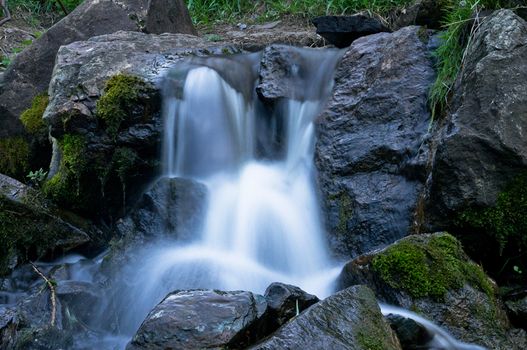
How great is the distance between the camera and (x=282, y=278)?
418cm

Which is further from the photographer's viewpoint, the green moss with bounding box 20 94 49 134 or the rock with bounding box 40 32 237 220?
the green moss with bounding box 20 94 49 134

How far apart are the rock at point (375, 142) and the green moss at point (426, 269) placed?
0.69m

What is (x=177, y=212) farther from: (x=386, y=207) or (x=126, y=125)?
(x=386, y=207)

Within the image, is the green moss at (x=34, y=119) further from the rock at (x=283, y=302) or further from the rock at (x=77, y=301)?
the rock at (x=283, y=302)

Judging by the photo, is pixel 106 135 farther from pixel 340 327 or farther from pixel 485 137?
pixel 340 327

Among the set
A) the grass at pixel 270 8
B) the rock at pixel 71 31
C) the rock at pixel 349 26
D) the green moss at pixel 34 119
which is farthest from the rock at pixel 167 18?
the rock at pixel 349 26

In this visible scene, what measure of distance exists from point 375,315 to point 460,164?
1.38 metres

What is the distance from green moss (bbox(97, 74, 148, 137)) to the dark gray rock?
2365 millimetres

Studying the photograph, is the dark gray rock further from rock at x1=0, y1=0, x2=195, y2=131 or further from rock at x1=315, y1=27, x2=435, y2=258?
rock at x1=0, y1=0, x2=195, y2=131

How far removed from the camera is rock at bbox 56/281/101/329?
3.87m

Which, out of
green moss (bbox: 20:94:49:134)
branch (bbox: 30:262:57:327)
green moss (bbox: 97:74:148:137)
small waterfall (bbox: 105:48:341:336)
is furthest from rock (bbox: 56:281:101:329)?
green moss (bbox: 20:94:49:134)

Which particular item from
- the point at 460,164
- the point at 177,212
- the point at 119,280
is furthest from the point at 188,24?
the point at 460,164

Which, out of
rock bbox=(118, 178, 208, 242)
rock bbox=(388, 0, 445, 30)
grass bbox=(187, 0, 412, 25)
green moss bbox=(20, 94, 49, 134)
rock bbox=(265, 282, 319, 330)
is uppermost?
rock bbox=(388, 0, 445, 30)

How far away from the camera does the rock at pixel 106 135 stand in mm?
4969
